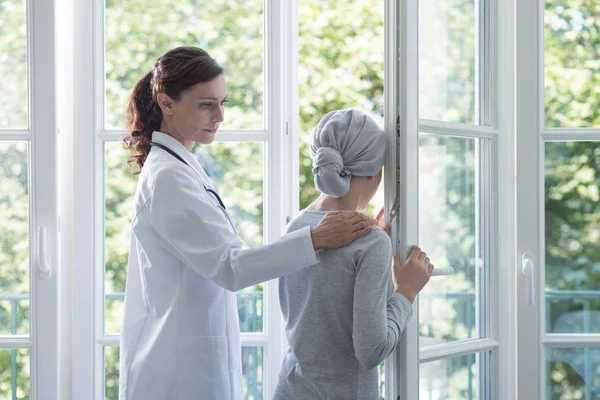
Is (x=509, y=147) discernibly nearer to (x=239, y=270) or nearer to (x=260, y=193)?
(x=260, y=193)

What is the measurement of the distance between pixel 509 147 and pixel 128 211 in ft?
3.90

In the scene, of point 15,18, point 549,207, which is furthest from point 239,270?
point 15,18

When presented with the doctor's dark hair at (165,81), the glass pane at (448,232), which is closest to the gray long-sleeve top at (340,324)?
the glass pane at (448,232)

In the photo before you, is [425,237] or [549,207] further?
[549,207]

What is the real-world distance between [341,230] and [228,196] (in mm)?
792

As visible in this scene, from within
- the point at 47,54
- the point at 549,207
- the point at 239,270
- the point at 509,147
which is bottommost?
the point at 239,270

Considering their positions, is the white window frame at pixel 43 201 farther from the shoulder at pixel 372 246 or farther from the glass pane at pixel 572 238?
the glass pane at pixel 572 238

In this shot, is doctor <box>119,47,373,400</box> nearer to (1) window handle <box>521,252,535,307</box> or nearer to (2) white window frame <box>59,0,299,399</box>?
(2) white window frame <box>59,0,299,399</box>

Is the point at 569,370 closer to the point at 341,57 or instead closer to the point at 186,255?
the point at 186,255

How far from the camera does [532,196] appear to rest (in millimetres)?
1909

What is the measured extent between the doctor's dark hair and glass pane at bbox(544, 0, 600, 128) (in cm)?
95

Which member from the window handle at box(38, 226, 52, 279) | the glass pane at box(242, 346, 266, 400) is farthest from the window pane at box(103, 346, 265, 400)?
the window handle at box(38, 226, 52, 279)

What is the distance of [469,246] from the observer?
71.1 inches

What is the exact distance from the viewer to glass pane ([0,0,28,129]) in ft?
6.70
